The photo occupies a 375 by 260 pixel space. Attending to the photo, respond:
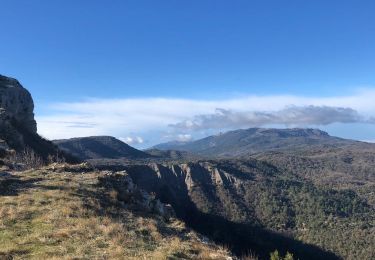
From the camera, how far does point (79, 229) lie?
923 inches

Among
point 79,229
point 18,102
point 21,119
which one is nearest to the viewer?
point 79,229

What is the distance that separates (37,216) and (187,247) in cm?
1029

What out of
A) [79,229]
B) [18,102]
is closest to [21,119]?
[18,102]

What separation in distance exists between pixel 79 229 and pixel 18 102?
122054 millimetres

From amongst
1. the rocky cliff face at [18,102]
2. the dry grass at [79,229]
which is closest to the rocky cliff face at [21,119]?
the rocky cliff face at [18,102]

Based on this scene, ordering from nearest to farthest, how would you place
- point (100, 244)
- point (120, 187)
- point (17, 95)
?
point (100, 244) < point (120, 187) < point (17, 95)

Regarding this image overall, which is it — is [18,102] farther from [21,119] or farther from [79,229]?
[79,229]

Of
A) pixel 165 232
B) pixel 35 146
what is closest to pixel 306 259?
pixel 35 146

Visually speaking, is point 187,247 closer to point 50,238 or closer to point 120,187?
point 50,238

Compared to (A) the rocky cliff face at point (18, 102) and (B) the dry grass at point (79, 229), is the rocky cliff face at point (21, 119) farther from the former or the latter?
(B) the dry grass at point (79, 229)

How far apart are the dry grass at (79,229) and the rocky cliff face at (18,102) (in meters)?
97.8

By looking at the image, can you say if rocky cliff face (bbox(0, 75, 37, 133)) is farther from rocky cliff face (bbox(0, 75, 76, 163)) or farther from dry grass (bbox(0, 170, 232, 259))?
dry grass (bbox(0, 170, 232, 259))

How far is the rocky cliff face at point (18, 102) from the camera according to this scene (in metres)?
125

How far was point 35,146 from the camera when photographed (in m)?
108
